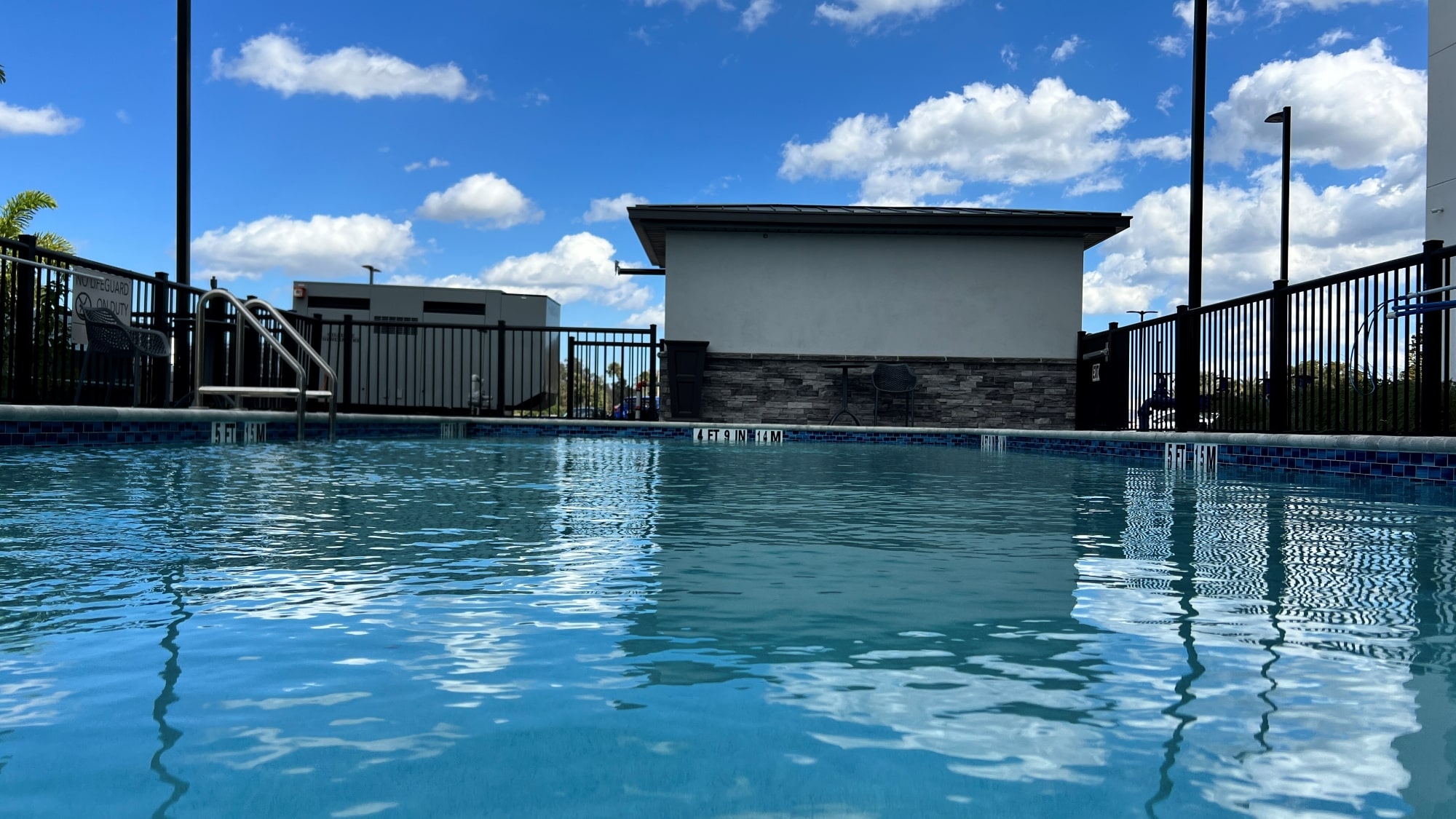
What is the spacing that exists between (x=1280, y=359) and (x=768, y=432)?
22.9ft

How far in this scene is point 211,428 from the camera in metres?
9.26

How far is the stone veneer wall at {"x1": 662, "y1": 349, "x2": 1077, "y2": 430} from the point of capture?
16.6 m

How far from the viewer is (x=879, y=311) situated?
1681 cm

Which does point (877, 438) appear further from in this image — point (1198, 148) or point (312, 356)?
point (312, 356)

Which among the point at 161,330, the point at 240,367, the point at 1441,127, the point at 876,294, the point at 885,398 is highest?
the point at 1441,127

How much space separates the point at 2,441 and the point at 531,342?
10.6 metres

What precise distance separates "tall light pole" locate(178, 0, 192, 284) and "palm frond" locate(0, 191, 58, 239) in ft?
42.2

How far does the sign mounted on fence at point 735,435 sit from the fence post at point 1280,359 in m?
6.75

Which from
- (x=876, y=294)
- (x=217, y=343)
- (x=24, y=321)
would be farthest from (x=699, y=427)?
(x=24, y=321)

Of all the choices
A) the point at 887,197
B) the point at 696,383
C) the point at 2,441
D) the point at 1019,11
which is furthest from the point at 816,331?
the point at 2,441

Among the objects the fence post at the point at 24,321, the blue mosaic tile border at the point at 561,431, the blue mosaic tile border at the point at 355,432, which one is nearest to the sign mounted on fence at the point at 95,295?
the fence post at the point at 24,321

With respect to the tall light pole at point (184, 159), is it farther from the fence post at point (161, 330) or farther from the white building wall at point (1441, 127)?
the white building wall at point (1441, 127)

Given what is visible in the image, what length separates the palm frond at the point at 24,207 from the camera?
2183 centimetres

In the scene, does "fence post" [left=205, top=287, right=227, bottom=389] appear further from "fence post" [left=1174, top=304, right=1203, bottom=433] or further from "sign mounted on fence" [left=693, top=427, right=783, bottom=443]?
"fence post" [left=1174, top=304, right=1203, bottom=433]
